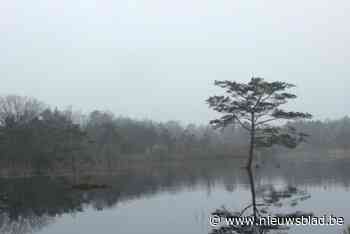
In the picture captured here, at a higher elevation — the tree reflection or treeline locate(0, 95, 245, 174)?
treeline locate(0, 95, 245, 174)

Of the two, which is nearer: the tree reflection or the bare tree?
the tree reflection

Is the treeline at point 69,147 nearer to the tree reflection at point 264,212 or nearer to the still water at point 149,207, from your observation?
the still water at point 149,207

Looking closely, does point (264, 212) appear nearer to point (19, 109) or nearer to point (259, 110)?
point (259, 110)

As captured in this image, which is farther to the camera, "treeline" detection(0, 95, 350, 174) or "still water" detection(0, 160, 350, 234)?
"treeline" detection(0, 95, 350, 174)

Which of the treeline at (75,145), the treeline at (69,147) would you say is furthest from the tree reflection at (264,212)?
the treeline at (69,147)

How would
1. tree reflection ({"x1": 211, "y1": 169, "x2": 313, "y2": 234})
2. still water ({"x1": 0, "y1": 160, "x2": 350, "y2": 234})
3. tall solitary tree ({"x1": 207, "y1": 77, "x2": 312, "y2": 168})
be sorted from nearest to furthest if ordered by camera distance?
tree reflection ({"x1": 211, "y1": 169, "x2": 313, "y2": 234}) → still water ({"x1": 0, "y1": 160, "x2": 350, "y2": 234}) → tall solitary tree ({"x1": 207, "y1": 77, "x2": 312, "y2": 168})

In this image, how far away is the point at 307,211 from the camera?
47.1 feet

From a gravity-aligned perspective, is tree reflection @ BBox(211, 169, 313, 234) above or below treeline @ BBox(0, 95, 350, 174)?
below

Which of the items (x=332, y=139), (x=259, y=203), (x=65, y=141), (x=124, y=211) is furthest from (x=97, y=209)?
(x=332, y=139)

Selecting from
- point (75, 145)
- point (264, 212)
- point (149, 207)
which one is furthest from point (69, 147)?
point (264, 212)

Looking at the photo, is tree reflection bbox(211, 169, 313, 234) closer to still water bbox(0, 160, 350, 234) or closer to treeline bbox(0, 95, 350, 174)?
still water bbox(0, 160, 350, 234)

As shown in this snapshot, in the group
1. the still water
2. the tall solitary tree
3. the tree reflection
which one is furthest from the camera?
the tall solitary tree

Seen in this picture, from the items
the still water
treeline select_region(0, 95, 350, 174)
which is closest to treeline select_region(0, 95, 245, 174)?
treeline select_region(0, 95, 350, 174)

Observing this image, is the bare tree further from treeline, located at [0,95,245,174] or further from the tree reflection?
the tree reflection
